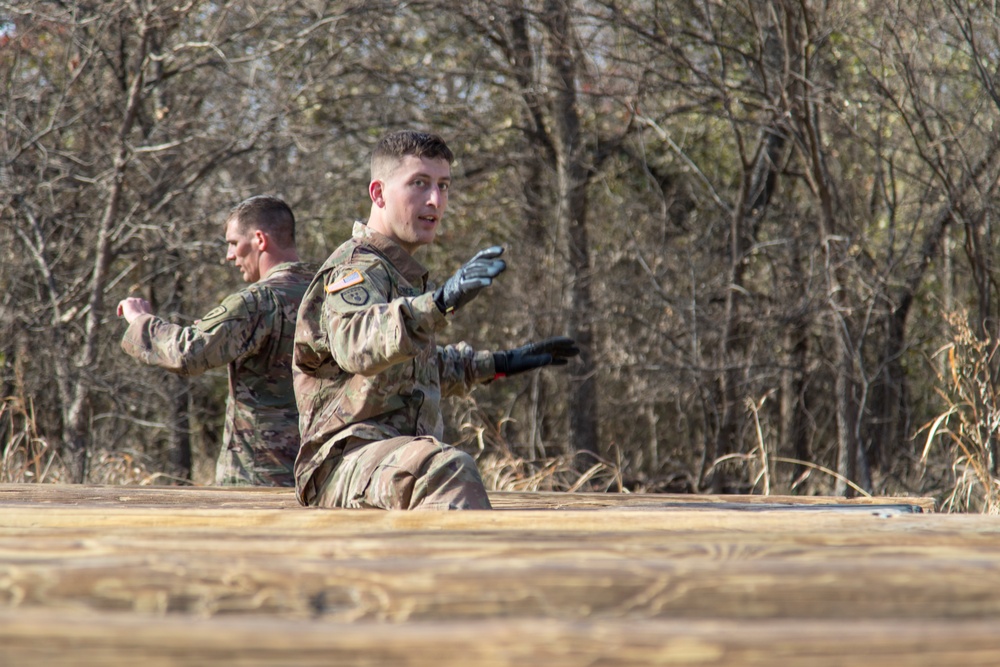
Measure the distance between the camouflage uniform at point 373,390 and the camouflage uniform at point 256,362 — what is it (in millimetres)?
1076

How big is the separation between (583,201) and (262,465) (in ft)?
17.7

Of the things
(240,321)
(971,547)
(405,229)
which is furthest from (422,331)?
(240,321)

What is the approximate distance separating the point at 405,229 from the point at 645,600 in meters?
1.96

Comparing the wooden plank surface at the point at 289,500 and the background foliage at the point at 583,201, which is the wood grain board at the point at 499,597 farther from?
the background foliage at the point at 583,201

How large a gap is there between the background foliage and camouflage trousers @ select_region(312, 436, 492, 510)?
359 cm

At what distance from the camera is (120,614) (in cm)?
155

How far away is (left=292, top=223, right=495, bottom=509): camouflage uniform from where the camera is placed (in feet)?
9.29

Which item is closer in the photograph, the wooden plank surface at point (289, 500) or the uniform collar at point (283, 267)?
the wooden plank surface at point (289, 500)

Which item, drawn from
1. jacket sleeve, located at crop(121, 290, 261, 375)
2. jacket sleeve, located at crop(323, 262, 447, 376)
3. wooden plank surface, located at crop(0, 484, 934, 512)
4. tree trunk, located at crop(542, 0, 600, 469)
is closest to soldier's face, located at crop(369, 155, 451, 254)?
jacket sleeve, located at crop(323, 262, 447, 376)

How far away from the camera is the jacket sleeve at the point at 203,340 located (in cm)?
431

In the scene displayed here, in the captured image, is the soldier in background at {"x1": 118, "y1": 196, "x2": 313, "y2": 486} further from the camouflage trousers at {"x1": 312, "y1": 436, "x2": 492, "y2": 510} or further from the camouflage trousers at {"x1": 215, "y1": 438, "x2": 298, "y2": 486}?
the camouflage trousers at {"x1": 312, "y1": 436, "x2": 492, "y2": 510}

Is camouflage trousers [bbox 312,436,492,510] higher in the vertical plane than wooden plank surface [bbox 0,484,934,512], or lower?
higher

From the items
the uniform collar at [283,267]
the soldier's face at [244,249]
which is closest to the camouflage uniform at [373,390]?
the uniform collar at [283,267]

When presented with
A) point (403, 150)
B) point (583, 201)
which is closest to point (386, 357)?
point (403, 150)
